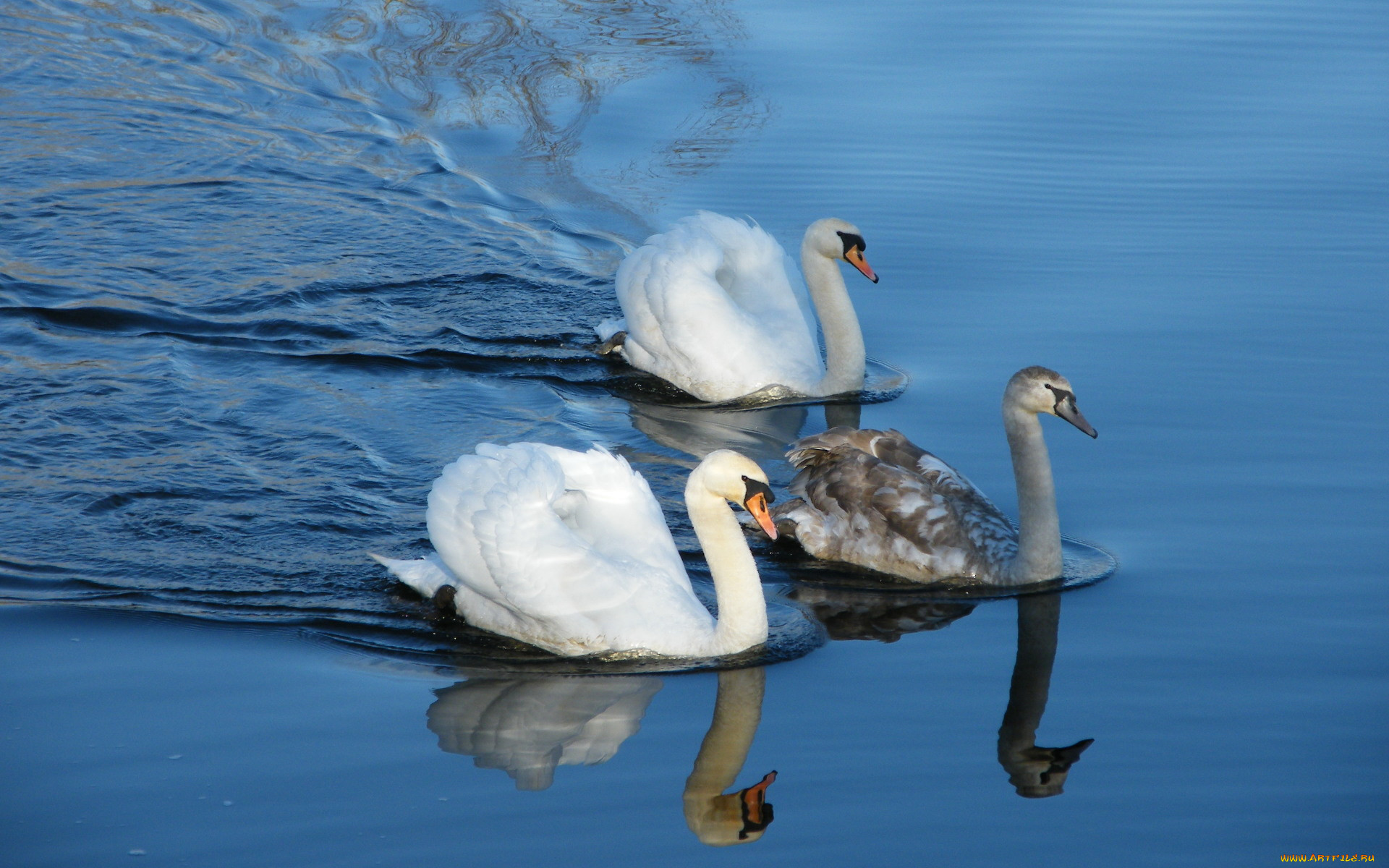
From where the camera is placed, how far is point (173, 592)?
7.61 m

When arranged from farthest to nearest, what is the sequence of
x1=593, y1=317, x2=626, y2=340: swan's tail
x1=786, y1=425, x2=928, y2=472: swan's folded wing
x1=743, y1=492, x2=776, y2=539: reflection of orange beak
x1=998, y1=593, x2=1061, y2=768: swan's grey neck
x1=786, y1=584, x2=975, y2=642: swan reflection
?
x1=593, y1=317, x2=626, y2=340: swan's tail → x1=786, y1=425, x2=928, y2=472: swan's folded wing → x1=786, y1=584, x2=975, y2=642: swan reflection → x1=743, y1=492, x2=776, y2=539: reflection of orange beak → x1=998, y1=593, x2=1061, y2=768: swan's grey neck

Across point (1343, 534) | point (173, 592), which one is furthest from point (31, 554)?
point (1343, 534)

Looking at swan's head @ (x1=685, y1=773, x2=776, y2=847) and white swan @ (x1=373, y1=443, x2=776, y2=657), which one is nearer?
swan's head @ (x1=685, y1=773, x2=776, y2=847)

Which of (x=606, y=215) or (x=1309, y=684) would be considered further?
(x=606, y=215)

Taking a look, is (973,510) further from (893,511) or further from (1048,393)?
(1048,393)

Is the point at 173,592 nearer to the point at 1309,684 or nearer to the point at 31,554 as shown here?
the point at 31,554

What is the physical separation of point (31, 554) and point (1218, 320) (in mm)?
7434

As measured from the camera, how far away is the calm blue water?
6105mm

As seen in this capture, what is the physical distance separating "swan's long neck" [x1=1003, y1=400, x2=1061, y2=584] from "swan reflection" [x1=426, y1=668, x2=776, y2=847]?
64.6 inches

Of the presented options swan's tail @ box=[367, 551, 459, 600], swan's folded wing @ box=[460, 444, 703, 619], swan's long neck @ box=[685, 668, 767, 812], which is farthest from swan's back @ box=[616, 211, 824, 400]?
swan's long neck @ box=[685, 668, 767, 812]

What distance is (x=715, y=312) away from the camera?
34.2 feet

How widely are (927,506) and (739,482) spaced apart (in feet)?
5.27

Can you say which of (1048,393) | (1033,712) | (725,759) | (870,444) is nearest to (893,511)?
(870,444)

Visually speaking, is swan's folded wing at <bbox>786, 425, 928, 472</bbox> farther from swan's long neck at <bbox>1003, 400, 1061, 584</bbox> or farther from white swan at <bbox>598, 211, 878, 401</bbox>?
white swan at <bbox>598, 211, 878, 401</bbox>
